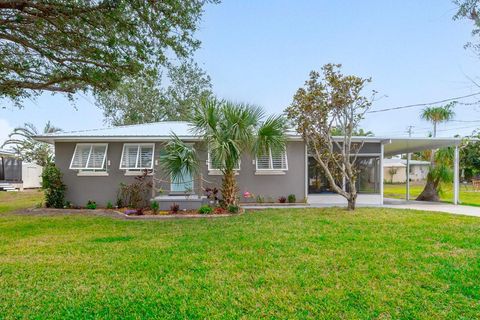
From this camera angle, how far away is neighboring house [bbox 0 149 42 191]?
2822 cm

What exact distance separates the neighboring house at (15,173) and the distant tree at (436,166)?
29624 mm

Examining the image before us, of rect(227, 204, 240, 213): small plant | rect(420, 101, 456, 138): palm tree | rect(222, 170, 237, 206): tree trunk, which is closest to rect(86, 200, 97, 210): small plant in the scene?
rect(222, 170, 237, 206): tree trunk

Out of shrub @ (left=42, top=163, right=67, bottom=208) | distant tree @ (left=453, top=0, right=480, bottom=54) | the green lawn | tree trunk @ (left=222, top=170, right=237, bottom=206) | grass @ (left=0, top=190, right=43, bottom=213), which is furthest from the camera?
the green lawn

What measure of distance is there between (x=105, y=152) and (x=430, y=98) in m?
21.4

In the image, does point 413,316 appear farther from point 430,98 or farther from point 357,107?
point 430,98

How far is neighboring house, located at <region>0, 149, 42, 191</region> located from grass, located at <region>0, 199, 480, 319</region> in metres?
23.7

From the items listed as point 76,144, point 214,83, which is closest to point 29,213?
point 76,144

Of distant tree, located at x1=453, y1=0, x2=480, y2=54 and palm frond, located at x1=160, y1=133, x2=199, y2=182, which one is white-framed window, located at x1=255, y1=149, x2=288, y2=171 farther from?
distant tree, located at x1=453, y1=0, x2=480, y2=54

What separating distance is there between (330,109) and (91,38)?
8.40m

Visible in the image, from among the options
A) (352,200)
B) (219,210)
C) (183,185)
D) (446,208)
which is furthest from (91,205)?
(446,208)

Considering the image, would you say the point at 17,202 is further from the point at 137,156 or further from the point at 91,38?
the point at 91,38

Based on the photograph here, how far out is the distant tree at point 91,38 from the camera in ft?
26.2

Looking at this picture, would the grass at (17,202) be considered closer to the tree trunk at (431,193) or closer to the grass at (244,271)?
the grass at (244,271)

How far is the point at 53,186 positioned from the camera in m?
13.8
